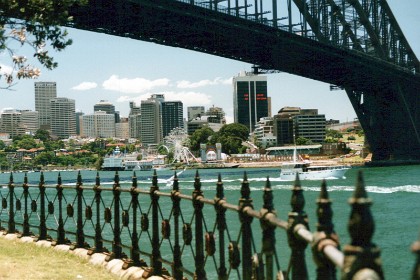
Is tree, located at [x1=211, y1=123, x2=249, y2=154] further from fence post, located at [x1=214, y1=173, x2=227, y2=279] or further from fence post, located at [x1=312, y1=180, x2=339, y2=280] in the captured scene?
fence post, located at [x1=312, y1=180, x2=339, y2=280]

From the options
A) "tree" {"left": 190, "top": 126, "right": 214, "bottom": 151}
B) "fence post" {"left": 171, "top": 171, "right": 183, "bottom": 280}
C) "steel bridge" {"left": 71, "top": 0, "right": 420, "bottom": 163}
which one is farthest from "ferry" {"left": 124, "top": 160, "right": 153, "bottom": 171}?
"fence post" {"left": 171, "top": 171, "right": 183, "bottom": 280}

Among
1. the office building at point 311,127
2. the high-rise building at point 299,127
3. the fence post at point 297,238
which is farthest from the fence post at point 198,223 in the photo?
the office building at point 311,127

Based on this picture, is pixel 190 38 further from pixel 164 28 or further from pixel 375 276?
pixel 375 276

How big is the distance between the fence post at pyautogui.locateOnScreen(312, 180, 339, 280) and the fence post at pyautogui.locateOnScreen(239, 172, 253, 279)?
1.62 meters

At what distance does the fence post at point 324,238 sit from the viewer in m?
2.26

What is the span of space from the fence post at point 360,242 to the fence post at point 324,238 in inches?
14.4

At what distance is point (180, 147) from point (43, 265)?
124688 mm

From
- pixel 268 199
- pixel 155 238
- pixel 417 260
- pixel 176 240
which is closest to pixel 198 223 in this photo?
pixel 176 240

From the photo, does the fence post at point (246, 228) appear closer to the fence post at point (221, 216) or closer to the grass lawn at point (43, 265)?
the fence post at point (221, 216)

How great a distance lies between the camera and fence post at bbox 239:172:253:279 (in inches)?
158

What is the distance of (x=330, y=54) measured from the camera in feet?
149

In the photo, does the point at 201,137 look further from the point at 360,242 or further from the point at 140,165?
the point at 360,242

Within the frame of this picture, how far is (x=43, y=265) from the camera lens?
271 inches

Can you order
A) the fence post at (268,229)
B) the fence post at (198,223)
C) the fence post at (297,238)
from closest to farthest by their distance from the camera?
the fence post at (297,238) < the fence post at (268,229) < the fence post at (198,223)
